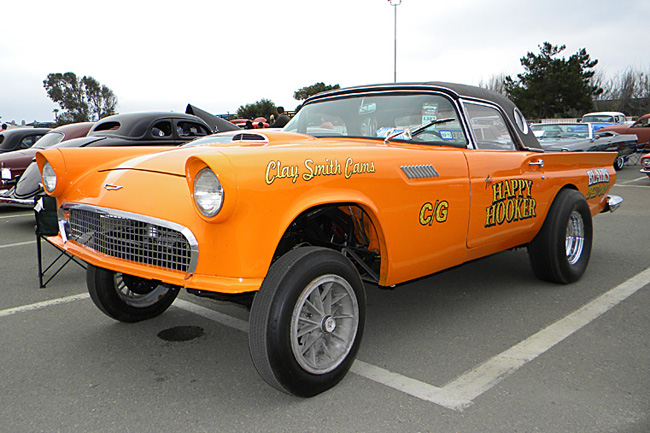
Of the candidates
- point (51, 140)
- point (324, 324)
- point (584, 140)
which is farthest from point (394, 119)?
point (584, 140)

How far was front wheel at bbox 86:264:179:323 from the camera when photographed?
136 inches

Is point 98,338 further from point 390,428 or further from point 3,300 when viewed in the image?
point 390,428

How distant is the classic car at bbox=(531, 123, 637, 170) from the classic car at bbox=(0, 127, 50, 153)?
12553mm

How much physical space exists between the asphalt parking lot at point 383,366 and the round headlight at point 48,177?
39.0 inches

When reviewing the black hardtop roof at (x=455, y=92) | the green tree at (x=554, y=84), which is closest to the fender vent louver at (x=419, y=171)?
the black hardtop roof at (x=455, y=92)

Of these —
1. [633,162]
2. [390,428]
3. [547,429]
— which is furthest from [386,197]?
[633,162]

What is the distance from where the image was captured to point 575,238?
4699 mm

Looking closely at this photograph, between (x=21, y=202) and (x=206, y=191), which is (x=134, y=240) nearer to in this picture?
(x=206, y=191)

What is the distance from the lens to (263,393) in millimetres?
2646

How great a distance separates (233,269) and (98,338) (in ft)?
5.29

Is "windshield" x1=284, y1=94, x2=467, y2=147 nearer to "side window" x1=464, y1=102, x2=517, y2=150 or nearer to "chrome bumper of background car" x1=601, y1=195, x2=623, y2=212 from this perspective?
"side window" x1=464, y1=102, x2=517, y2=150

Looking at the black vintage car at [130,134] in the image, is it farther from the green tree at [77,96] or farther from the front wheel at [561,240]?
the green tree at [77,96]

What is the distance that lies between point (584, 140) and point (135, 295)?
45.7 ft

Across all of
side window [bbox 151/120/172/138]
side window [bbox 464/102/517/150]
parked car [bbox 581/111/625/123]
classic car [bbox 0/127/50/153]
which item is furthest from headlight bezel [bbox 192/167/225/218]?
parked car [bbox 581/111/625/123]
